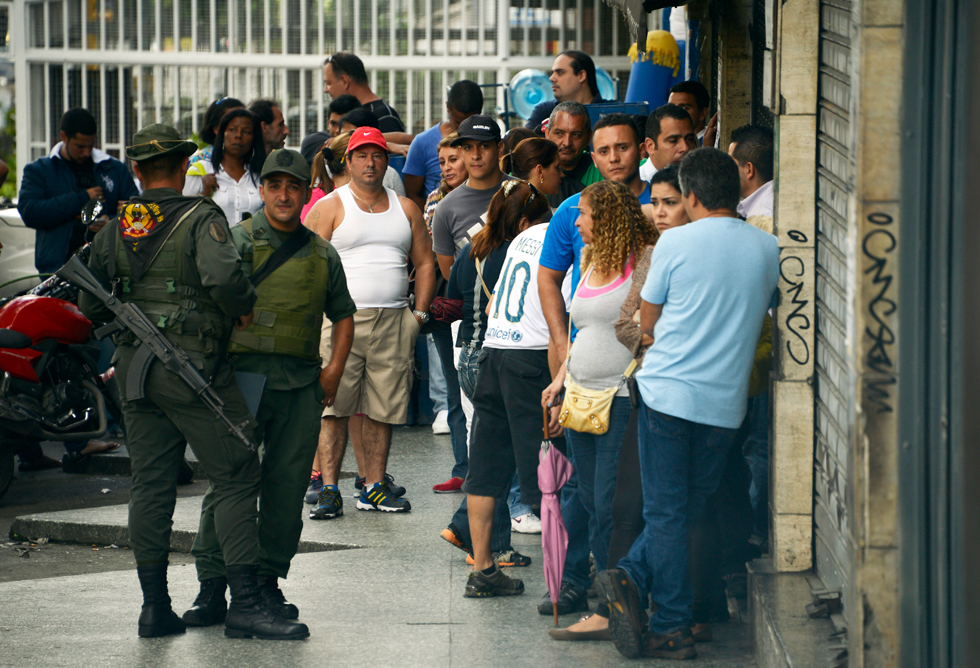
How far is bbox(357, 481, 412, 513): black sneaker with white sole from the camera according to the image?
22.3ft

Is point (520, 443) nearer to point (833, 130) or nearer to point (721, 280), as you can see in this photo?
point (721, 280)

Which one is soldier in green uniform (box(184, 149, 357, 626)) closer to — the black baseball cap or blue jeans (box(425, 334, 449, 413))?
the black baseball cap

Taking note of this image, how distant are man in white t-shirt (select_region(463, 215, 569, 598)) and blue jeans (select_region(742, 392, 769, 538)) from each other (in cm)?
88

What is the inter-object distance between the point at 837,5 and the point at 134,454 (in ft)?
10.4

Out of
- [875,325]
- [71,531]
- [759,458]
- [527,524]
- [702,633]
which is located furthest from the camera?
[71,531]

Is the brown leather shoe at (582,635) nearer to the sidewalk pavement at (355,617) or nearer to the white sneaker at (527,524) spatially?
the sidewalk pavement at (355,617)

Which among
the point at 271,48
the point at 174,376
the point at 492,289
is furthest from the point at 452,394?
the point at 271,48

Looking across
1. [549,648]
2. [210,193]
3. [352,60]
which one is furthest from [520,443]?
[352,60]

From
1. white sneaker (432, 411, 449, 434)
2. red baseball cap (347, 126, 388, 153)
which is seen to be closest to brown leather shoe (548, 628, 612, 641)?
red baseball cap (347, 126, 388, 153)

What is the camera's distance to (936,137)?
3.08m

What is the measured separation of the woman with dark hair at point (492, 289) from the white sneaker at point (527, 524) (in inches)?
21.2

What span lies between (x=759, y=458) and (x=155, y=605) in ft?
8.50

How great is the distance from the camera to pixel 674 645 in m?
4.44

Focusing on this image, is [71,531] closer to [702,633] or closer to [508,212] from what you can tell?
[508,212]
